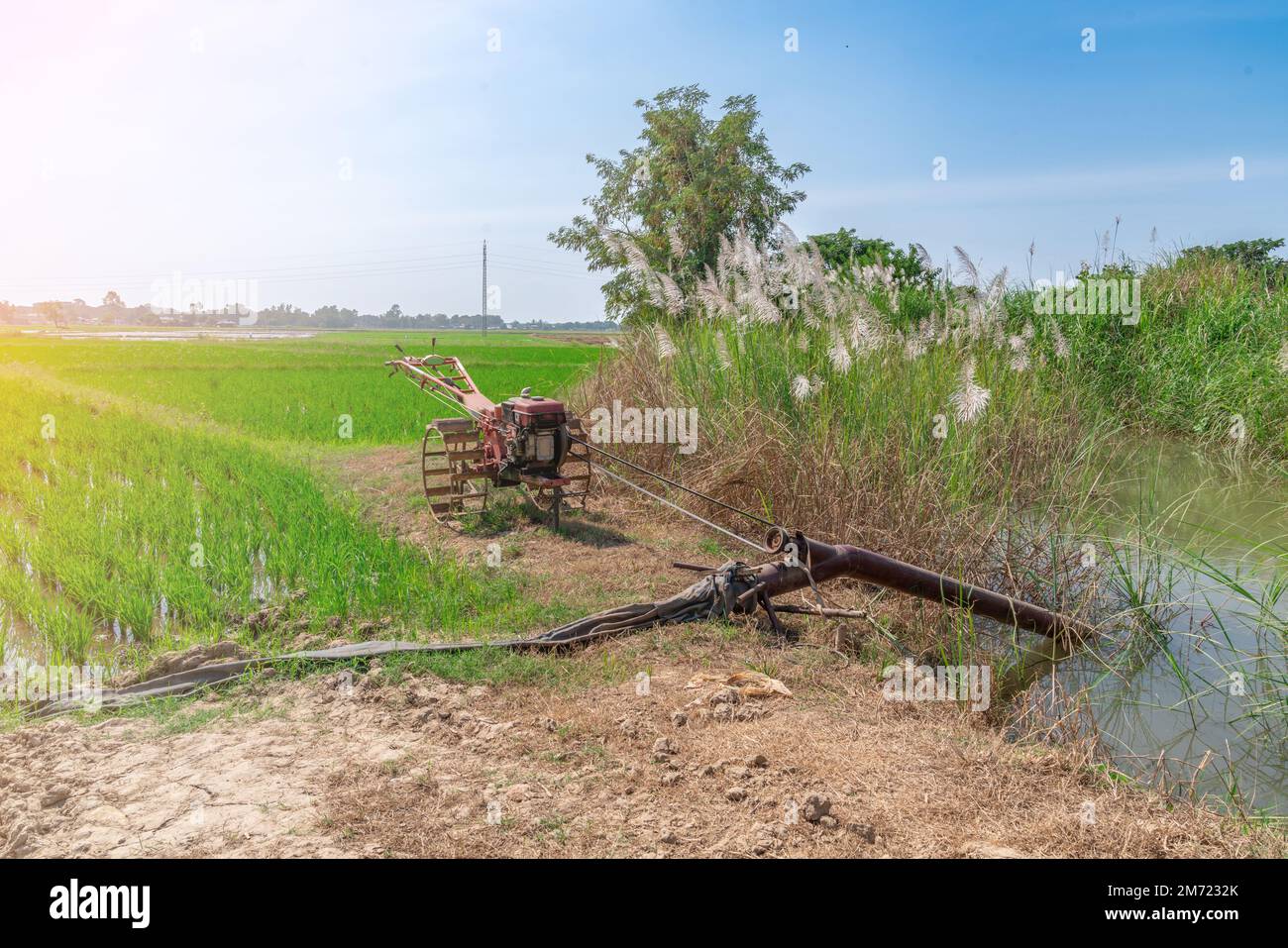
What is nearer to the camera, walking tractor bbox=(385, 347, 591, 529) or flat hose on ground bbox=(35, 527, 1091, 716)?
flat hose on ground bbox=(35, 527, 1091, 716)

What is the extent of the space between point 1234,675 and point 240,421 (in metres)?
14.0

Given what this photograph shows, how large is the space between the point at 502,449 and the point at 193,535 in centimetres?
253

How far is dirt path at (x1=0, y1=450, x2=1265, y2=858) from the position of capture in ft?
9.50

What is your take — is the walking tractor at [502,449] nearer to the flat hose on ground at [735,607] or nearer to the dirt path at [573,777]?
the flat hose on ground at [735,607]

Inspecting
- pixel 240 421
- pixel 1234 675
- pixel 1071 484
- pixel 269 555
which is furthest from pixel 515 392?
pixel 1234 675

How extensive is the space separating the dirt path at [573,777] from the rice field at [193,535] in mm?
1109

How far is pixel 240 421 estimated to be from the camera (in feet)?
47.1

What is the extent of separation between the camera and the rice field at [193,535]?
5.37 m

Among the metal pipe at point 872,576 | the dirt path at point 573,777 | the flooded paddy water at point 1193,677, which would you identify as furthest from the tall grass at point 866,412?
the dirt path at point 573,777

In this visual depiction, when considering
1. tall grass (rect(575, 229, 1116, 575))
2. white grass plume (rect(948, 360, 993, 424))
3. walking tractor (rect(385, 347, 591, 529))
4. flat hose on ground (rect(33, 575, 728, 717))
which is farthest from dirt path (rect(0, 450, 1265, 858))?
walking tractor (rect(385, 347, 591, 529))

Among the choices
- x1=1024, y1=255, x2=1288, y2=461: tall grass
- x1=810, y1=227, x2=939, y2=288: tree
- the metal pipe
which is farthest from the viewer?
x1=810, y1=227, x2=939, y2=288: tree

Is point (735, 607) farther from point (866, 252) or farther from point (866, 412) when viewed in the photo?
point (866, 252)

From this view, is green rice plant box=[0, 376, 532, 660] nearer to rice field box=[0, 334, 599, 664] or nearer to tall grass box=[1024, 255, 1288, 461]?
rice field box=[0, 334, 599, 664]

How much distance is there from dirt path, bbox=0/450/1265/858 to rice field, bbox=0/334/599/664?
43.7 inches
